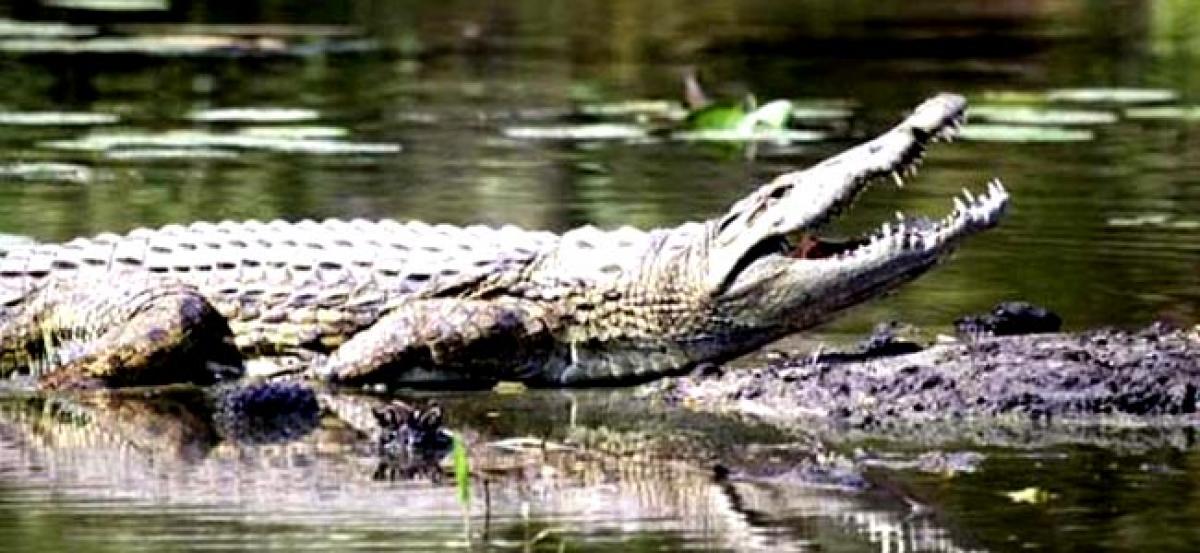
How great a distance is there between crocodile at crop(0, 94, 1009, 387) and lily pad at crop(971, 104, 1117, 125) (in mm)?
6364

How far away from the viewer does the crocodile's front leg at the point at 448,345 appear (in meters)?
8.48

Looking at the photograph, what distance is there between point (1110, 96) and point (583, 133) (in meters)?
3.08

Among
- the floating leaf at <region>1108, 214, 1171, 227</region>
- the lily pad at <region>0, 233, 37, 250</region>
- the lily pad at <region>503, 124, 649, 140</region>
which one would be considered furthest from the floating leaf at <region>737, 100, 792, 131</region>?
the lily pad at <region>0, 233, 37, 250</region>

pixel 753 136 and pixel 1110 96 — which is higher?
pixel 1110 96

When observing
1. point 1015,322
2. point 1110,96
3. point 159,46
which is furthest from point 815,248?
point 159,46

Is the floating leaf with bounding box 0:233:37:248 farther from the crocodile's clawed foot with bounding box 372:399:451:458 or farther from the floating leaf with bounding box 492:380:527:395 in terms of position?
the crocodile's clawed foot with bounding box 372:399:451:458

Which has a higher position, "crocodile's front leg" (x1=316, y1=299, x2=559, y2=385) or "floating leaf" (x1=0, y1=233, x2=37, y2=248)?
"floating leaf" (x1=0, y1=233, x2=37, y2=248)

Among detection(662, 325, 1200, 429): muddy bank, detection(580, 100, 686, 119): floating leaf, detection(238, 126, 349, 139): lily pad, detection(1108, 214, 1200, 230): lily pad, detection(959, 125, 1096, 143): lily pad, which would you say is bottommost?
detection(662, 325, 1200, 429): muddy bank

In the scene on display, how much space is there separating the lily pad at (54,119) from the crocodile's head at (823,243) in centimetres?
671

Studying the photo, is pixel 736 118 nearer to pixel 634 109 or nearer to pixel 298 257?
pixel 634 109

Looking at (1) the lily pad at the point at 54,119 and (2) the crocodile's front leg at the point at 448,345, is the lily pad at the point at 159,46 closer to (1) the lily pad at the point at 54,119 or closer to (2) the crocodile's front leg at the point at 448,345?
(1) the lily pad at the point at 54,119

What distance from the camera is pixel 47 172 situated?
12641mm

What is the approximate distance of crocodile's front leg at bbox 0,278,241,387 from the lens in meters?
8.48

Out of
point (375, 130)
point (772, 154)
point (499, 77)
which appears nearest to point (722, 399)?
point (772, 154)
